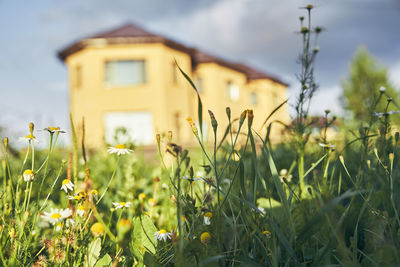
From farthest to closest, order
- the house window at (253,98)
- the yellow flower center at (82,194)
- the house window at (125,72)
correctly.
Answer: the house window at (253,98), the house window at (125,72), the yellow flower center at (82,194)

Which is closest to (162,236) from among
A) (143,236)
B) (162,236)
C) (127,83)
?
(162,236)

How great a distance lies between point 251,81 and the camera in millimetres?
24250

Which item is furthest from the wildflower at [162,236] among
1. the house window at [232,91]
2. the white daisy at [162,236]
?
the house window at [232,91]

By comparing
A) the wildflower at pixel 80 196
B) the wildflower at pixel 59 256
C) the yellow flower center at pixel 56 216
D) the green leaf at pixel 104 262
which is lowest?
the green leaf at pixel 104 262

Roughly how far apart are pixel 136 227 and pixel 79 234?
0.23 m

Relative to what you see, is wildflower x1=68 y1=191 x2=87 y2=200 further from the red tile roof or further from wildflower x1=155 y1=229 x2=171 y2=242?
the red tile roof

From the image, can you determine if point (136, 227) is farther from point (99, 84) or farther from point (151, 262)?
point (99, 84)

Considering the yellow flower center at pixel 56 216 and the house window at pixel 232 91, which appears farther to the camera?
the house window at pixel 232 91

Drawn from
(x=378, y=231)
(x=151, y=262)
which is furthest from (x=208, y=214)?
(x=378, y=231)

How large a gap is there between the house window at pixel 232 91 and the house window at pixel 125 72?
6.89 meters

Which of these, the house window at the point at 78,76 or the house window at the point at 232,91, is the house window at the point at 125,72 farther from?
the house window at the point at 232,91

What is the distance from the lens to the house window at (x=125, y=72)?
1675 cm

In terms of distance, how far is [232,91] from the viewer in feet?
73.4

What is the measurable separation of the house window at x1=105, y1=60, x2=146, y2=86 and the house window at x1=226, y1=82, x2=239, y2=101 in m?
6.89
